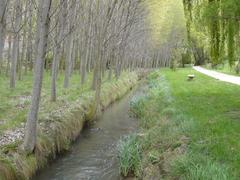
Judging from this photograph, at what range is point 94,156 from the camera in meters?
12.2

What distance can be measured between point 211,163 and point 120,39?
2286cm

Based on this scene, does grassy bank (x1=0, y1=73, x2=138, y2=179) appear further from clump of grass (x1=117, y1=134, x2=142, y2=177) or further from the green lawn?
the green lawn

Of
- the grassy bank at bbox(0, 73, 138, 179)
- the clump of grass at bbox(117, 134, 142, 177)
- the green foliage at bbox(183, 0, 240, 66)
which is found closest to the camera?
the grassy bank at bbox(0, 73, 138, 179)

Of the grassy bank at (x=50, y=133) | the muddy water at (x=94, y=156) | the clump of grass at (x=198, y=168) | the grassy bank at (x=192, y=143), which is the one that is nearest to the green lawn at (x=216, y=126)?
the grassy bank at (x=192, y=143)

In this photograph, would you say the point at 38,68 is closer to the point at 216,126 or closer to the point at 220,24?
the point at 216,126

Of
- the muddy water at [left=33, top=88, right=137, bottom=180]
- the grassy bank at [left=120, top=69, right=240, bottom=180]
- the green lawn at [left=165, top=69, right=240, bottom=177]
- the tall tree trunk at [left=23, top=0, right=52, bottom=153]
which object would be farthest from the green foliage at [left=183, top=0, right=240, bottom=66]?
the tall tree trunk at [left=23, top=0, right=52, bottom=153]

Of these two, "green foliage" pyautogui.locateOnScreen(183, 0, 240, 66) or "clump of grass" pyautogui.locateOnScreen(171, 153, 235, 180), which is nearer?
"clump of grass" pyautogui.locateOnScreen(171, 153, 235, 180)

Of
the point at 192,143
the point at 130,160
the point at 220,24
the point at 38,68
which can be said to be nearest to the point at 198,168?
the point at 192,143

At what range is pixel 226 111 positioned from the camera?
13641 mm

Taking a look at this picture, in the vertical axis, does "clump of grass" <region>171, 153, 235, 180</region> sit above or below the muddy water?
above

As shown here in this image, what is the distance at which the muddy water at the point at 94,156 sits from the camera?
10172mm

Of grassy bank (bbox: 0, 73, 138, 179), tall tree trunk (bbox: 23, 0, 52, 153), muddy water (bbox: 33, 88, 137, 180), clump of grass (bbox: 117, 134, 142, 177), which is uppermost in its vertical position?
tall tree trunk (bbox: 23, 0, 52, 153)

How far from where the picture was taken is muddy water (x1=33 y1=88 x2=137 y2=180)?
33.4 feet

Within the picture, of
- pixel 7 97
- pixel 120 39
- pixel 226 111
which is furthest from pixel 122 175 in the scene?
pixel 120 39
